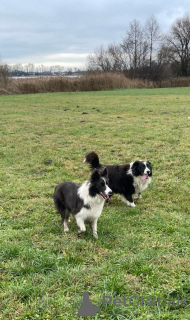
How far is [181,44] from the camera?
56.9 m

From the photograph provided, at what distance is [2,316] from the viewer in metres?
2.22

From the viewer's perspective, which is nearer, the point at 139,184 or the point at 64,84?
the point at 139,184

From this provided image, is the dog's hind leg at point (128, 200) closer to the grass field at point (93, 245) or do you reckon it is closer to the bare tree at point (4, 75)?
the grass field at point (93, 245)

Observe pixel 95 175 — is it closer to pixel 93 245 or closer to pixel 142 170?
pixel 93 245

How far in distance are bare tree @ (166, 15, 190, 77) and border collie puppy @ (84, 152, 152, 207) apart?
56969mm

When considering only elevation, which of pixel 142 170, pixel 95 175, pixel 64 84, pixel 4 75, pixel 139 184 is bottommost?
pixel 139 184

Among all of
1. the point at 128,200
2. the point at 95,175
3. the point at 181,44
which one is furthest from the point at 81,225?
the point at 181,44

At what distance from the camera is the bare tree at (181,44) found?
55469 mm

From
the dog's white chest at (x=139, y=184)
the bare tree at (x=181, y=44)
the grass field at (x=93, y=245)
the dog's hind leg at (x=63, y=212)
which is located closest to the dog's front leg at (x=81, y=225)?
the grass field at (x=93, y=245)

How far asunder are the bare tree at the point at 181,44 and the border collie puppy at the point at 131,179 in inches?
2243

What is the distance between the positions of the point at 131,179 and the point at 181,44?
60733 mm

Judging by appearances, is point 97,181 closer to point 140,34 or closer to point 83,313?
point 83,313

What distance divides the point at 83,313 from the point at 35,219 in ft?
6.69

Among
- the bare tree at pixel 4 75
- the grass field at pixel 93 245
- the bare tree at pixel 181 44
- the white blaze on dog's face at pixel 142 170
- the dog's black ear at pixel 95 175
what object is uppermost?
the bare tree at pixel 181 44
